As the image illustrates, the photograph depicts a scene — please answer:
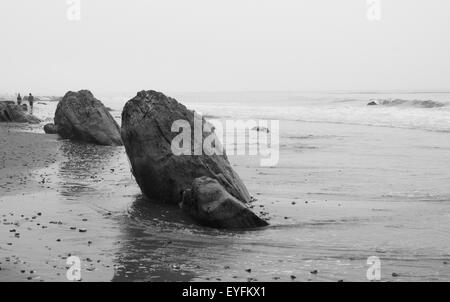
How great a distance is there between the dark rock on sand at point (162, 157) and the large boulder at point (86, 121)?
12.8 meters

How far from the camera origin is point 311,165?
19.5m

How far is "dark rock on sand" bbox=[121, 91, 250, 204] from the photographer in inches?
503

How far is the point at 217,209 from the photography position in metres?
10.5

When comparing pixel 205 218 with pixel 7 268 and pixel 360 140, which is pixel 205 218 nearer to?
pixel 7 268

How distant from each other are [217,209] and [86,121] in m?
18.9

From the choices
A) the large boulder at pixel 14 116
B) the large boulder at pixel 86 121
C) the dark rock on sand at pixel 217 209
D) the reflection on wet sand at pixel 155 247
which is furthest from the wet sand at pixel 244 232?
the large boulder at pixel 14 116

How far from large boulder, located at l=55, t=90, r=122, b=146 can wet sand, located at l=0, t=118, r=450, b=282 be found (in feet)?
23.4

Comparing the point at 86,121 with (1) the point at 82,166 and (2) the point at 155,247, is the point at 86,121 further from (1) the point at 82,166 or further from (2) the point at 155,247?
(2) the point at 155,247

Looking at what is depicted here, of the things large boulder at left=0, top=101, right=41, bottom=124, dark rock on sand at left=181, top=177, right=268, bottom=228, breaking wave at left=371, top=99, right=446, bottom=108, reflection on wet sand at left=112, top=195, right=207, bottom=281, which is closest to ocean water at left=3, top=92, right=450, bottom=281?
reflection on wet sand at left=112, top=195, right=207, bottom=281

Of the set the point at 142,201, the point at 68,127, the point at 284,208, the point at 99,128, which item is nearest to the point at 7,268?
the point at 142,201

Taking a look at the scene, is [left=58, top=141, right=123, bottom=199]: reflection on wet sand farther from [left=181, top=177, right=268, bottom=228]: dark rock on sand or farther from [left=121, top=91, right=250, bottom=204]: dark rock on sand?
[left=181, top=177, right=268, bottom=228]: dark rock on sand

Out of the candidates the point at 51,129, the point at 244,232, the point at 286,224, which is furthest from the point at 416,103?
the point at 244,232

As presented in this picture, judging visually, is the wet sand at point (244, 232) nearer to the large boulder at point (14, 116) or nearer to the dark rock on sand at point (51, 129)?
the dark rock on sand at point (51, 129)
